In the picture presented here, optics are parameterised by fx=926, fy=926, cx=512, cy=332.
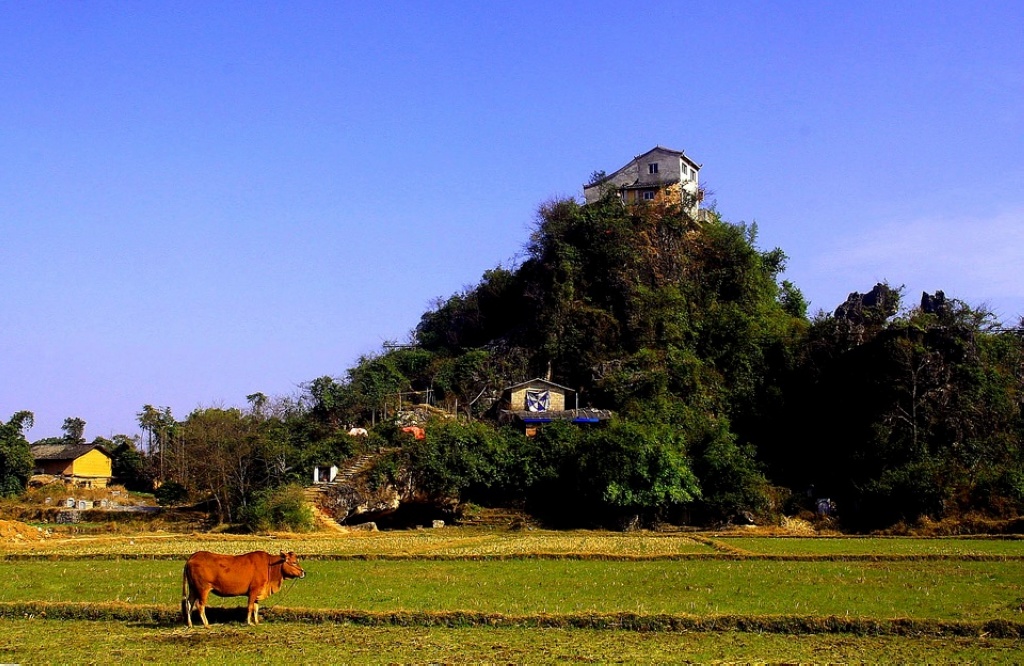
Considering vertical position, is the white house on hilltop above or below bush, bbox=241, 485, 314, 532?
above

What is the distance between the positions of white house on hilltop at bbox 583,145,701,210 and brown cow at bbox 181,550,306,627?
42560 millimetres

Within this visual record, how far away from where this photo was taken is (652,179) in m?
56.2

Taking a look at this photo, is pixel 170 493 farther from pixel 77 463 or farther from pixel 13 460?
pixel 77 463

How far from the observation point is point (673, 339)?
4656 centimetres

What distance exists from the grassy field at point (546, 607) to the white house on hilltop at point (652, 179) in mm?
32974

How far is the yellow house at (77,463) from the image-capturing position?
2240 inches

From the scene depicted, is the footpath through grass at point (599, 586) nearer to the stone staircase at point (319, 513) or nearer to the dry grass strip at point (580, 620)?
the dry grass strip at point (580, 620)

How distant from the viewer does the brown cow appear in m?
13.9

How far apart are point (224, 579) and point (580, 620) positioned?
17.9 ft

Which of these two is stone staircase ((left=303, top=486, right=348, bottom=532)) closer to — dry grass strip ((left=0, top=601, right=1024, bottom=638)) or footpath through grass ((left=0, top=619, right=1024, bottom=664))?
dry grass strip ((left=0, top=601, right=1024, bottom=638))

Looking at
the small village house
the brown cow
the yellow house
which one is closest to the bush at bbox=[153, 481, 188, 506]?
the small village house

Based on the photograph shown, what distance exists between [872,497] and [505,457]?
48.6 ft

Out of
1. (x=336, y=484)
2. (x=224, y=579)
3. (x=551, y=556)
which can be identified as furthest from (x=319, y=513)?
(x=224, y=579)

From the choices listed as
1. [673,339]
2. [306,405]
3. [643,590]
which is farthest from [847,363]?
[643,590]
